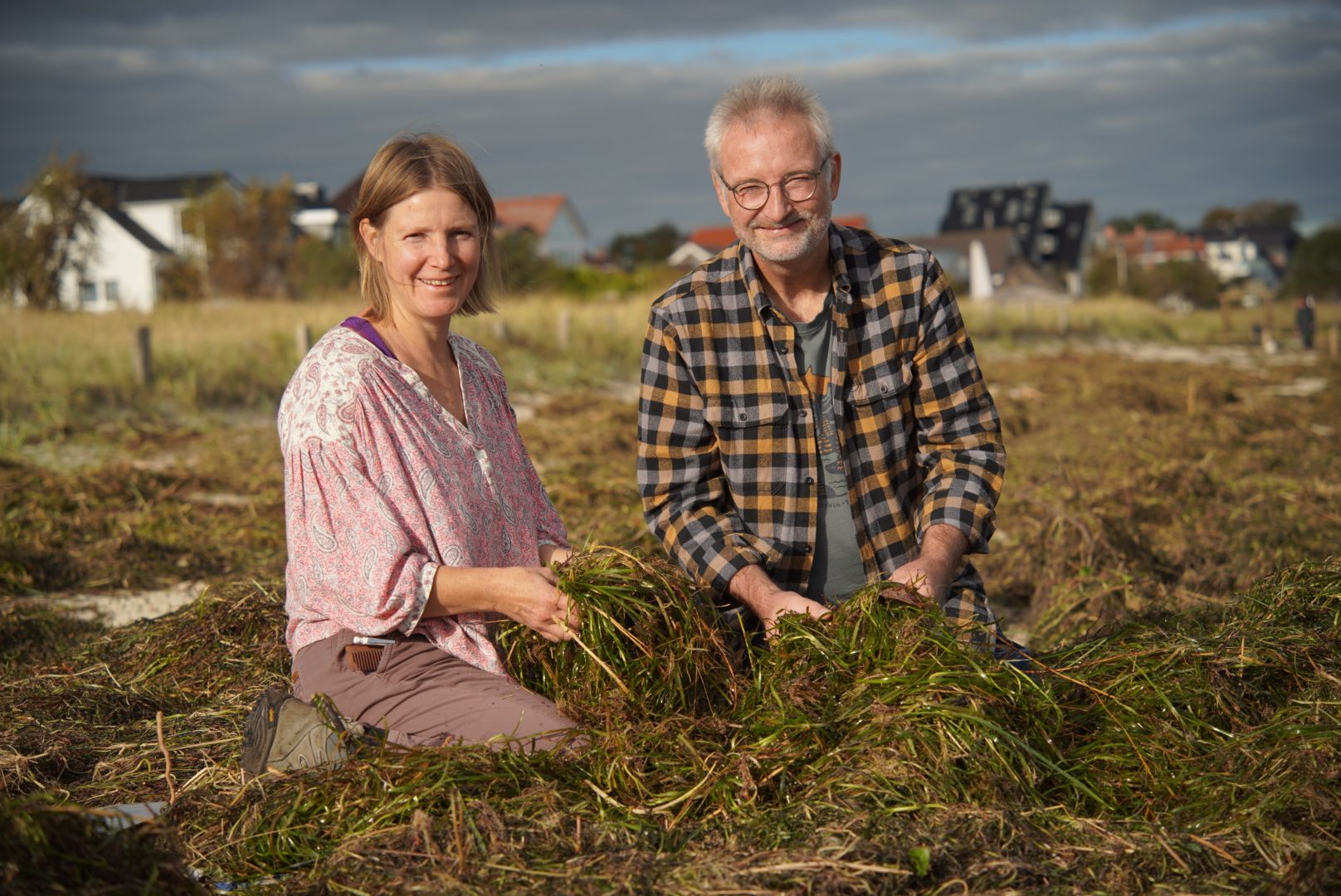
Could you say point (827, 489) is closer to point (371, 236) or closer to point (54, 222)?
point (371, 236)

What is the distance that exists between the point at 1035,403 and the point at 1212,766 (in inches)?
501

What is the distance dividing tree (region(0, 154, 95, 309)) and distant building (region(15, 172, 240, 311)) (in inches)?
202

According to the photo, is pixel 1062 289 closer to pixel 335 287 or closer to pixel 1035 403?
pixel 335 287

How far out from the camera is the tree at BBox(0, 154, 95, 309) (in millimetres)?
21688

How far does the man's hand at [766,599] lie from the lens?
3.30 metres

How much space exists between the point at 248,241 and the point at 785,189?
109 ft

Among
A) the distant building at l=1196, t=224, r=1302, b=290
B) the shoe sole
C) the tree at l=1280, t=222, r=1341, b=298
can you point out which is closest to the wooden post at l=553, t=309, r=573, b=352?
the shoe sole

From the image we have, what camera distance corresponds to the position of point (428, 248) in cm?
330

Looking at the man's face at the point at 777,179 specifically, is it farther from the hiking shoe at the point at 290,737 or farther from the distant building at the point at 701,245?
the distant building at the point at 701,245

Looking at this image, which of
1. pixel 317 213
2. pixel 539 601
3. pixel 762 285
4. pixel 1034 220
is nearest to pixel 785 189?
pixel 762 285

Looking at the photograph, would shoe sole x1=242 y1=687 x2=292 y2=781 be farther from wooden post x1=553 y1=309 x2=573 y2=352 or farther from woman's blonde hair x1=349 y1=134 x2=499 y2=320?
wooden post x1=553 y1=309 x2=573 y2=352

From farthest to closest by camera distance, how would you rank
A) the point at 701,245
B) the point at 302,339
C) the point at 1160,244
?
the point at 1160,244 < the point at 701,245 < the point at 302,339

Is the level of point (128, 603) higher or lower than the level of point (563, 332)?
lower

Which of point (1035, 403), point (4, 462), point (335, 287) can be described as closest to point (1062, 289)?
point (335, 287)
